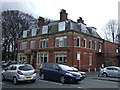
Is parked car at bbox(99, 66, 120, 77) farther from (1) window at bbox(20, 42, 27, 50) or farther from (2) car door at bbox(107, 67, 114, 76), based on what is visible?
(1) window at bbox(20, 42, 27, 50)

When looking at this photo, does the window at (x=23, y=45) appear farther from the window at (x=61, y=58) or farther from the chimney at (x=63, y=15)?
the chimney at (x=63, y=15)

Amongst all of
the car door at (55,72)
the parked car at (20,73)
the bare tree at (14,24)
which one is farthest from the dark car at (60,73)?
the bare tree at (14,24)

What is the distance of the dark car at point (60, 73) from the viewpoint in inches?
498

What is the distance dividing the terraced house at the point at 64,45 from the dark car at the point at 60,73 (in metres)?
11.5

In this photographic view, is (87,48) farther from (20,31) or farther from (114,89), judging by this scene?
(20,31)

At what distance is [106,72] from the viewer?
2002cm

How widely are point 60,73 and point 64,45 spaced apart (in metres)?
14.7

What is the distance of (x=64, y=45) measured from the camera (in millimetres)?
27766

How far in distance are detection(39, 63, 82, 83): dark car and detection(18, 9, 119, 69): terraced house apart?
1148 cm

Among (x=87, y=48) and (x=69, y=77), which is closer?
(x=69, y=77)

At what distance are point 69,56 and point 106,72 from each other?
26.3 ft

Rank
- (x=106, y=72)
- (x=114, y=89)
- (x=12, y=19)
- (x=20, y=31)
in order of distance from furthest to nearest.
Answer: (x=20, y=31) → (x=12, y=19) → (x=106, y=72) → (x=114, y=89)

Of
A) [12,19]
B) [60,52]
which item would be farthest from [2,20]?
[60,52]

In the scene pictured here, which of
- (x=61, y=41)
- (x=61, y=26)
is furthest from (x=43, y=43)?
(x=61, y=26)
